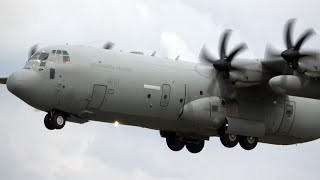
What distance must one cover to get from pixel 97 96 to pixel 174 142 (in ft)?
21.5

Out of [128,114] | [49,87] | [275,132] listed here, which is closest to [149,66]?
[128,114]

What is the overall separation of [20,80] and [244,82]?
33.0 ft

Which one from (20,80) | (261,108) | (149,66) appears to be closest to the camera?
(20,80)

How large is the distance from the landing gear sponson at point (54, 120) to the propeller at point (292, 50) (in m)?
9.59

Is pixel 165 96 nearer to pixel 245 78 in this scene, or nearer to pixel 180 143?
pixel 245 78

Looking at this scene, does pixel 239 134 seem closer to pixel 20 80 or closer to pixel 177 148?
pixel 177 148

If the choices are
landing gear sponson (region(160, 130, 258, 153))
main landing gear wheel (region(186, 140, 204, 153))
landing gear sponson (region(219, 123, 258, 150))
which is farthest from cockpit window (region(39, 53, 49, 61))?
main landing gear wheel (region(186, 140, 204, 153))

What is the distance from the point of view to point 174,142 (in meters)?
39.9

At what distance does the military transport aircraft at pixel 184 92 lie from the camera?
34.3 meters

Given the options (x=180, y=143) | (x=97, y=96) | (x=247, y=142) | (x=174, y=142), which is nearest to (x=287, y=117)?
(x=247, y=142)

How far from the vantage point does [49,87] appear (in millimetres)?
33938

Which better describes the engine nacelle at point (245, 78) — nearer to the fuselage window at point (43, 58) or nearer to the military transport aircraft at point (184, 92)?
the military transport aircraft at point (184, 92)

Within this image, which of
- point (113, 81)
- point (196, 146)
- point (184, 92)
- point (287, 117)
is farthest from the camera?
point (196, 146)

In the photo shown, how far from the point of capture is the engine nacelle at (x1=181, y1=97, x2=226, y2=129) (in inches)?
1438
